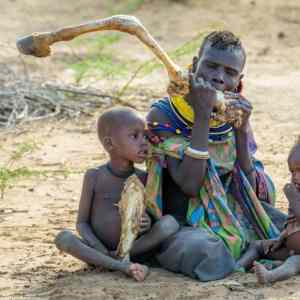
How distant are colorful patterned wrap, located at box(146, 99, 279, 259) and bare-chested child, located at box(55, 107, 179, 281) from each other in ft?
0.41

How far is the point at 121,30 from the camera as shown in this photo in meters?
5.02

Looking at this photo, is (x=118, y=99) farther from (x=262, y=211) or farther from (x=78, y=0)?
(x=78, y=0)

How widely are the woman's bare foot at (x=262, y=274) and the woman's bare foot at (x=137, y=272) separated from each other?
1.63 ft

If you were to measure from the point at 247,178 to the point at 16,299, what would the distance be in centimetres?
127

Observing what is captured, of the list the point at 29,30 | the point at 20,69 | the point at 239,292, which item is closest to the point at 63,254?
the point at 239,292

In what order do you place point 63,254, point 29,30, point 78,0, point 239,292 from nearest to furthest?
point 239,292, point 63,254, point 29,30, point 78,0

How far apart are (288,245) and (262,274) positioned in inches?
14.5

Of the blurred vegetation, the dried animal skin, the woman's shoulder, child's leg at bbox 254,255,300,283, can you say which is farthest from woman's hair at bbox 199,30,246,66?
the blurred vegetation

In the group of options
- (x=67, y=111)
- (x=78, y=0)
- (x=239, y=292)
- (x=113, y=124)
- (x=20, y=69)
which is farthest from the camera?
(x=78, y=0)

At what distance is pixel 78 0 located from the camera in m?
14.5

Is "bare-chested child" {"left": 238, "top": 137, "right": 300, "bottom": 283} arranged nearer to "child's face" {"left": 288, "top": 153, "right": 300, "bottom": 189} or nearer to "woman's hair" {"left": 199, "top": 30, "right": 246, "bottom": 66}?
"child's face" {"left": 288, "top": 153, "right": 300, "bottom": 189}

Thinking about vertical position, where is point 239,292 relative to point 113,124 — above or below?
below

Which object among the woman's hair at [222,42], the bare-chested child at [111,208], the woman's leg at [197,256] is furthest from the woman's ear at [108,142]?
the woman's hair at [222,42]

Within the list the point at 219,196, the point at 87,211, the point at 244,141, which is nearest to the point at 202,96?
the point at 244,141
